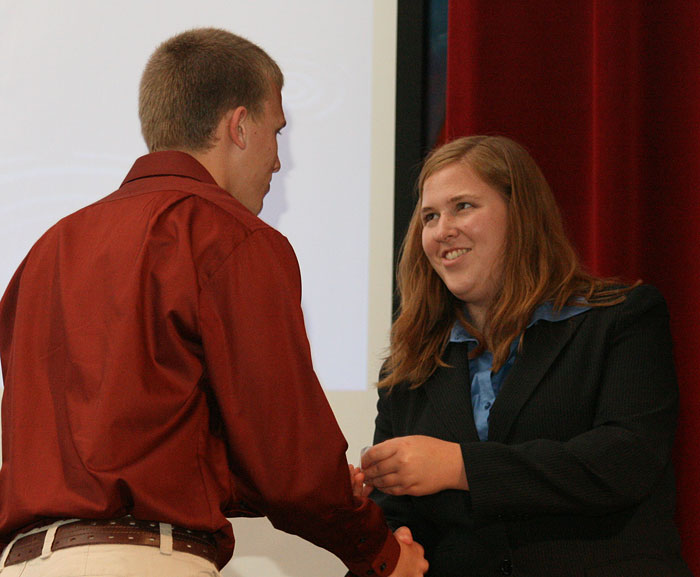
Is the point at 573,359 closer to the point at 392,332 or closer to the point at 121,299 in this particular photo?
the point at 392,332

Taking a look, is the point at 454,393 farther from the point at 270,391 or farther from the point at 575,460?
the point at 270,391

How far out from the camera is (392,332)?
7.55 feet

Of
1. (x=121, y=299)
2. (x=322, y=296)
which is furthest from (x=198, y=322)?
(x=322, y=296)

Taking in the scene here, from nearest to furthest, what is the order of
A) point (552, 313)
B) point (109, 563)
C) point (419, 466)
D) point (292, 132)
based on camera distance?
point (109, 563) < point (419, 466) < point (552, 313) < point (292, 132)

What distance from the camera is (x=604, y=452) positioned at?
173cm

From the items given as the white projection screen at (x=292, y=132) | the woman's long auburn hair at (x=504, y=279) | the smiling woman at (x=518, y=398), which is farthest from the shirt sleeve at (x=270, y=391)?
the white projection screen at (x=292, y=132)

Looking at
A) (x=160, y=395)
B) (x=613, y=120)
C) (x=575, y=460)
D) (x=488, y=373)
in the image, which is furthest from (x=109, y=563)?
(x=613, y=120)

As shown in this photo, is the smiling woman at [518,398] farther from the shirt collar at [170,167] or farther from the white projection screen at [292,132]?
the shirt collar at [170,167]

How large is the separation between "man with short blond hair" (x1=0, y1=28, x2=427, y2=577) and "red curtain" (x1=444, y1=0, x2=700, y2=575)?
1326mm

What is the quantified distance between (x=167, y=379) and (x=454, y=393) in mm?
821

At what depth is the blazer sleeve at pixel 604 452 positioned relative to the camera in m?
1.73

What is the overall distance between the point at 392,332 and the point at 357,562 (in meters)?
0.72

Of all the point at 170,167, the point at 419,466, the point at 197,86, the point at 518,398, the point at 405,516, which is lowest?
the point at 405,516

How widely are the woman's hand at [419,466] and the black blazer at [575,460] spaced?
0.04 m
